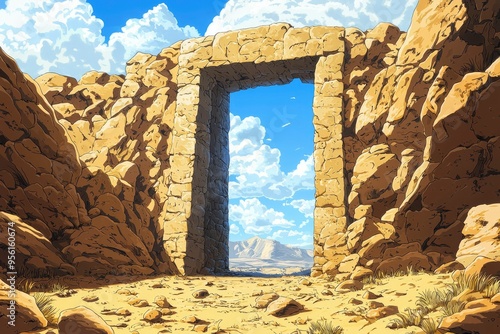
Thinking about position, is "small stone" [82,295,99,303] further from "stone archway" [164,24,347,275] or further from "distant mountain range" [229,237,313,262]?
"distant mountain range" [229,237,313,262]

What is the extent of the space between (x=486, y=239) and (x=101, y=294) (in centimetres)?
501

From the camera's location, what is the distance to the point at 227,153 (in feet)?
35.4

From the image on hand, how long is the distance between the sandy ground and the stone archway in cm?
134

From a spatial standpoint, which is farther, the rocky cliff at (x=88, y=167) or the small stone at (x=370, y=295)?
the rocky cliff at (x=88, y=167)

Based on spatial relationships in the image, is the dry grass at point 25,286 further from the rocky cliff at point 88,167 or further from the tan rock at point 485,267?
the tan rock at point 485,267

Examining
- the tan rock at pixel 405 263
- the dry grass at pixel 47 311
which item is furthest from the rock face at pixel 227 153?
the dry grass at pixel 47 311

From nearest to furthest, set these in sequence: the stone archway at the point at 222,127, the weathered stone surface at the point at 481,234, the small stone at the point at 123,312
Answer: the weathered stone surface at the point at 481,234 → the small stone at the point at 123,312 → the stone archway at the point at 222,127

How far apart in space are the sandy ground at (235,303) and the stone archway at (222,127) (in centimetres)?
134

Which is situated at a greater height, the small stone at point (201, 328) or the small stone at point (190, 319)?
the small stone at point (190, 319)

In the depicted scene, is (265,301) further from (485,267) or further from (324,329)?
(485,267)

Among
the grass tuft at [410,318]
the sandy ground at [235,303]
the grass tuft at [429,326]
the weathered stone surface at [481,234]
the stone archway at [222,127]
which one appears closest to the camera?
the grass tuft at [429,326]

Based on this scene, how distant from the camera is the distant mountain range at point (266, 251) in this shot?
199 ft

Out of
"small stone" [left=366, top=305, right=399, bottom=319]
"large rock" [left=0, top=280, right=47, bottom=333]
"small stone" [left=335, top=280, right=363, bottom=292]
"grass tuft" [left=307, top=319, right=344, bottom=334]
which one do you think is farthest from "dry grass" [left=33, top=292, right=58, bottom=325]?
"small stone" [left=335, top=280, right=363, bottom=292]

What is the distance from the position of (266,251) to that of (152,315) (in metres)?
59.6
